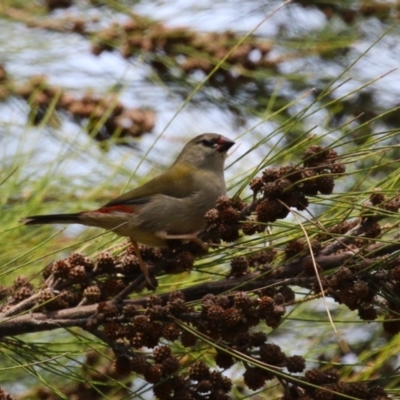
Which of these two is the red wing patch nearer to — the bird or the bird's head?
the bird

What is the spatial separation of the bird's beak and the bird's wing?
331mm

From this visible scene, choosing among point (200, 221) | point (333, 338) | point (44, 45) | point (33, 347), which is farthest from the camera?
point (44, 45)

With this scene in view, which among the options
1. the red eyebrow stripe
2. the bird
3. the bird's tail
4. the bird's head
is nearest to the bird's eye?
the bird's head

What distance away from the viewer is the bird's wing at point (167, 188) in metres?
2.75

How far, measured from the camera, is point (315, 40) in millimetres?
4340

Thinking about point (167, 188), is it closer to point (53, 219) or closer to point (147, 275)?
point (53, 219)

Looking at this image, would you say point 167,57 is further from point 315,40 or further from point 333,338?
point 333,338

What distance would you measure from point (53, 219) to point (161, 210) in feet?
1.06

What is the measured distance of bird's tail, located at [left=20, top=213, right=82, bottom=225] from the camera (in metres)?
2.51

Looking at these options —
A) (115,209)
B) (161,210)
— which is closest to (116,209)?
(115,209)

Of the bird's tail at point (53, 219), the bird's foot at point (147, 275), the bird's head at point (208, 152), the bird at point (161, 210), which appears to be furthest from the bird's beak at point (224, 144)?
the bird's foot at point (147, 275)

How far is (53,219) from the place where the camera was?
8.52ft

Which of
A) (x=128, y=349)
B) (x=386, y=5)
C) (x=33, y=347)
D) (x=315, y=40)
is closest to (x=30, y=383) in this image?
(x=33, y=347)

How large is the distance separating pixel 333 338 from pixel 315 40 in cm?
146
